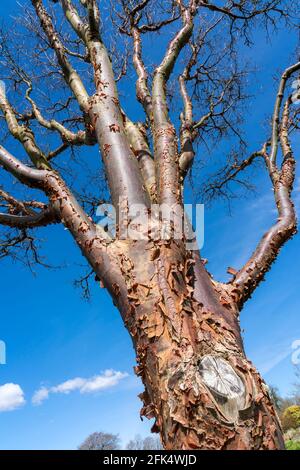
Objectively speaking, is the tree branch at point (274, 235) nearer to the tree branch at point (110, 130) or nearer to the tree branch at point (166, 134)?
the tree branch at point (166, 134)

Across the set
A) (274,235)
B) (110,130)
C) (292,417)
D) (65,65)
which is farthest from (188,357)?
(292,417)

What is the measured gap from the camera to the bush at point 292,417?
2062 cm

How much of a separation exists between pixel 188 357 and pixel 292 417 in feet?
82.0

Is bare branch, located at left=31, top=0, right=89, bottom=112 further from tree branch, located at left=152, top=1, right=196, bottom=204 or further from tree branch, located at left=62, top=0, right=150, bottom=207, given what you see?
tree branch, located at left=152, top=1, right=196, bottom=204

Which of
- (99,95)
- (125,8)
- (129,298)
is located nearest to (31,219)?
(99,95)

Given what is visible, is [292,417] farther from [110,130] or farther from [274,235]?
[110,130]

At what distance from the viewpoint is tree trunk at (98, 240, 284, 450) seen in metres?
1.52

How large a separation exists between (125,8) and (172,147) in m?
3.34

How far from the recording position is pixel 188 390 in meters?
1.58

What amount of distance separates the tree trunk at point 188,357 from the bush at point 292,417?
21574mm

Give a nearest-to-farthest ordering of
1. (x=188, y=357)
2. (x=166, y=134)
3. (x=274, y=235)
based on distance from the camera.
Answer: (x=188, y=357) → (x=274, y=235) → (x=166, y=134)


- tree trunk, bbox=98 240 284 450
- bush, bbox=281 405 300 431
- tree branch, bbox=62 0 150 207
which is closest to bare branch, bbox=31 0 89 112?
tree branch, bbox=62 0 150 207

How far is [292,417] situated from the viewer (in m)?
22.6

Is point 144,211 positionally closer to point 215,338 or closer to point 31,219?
point 215,338
